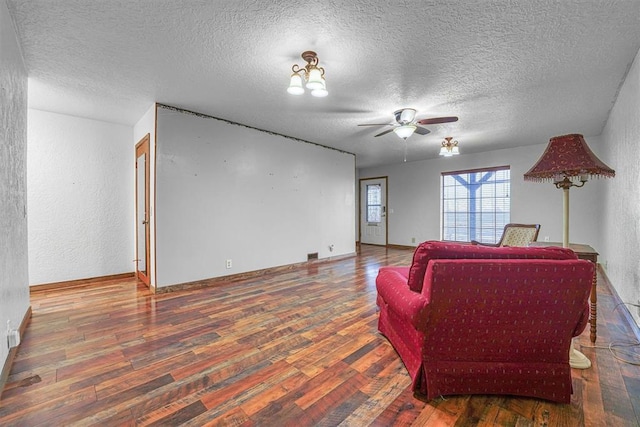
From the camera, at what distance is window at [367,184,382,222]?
8.15 meters

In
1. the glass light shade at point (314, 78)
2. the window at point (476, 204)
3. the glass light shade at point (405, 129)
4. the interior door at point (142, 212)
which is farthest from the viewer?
the window at point (476, 204)

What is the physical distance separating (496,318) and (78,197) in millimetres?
5002

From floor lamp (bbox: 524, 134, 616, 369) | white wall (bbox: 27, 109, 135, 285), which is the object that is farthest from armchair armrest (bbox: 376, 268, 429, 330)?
white wall (bbox: 27, 109, 135, 285)

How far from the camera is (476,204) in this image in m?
6.52

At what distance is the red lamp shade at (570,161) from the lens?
1.84 meters

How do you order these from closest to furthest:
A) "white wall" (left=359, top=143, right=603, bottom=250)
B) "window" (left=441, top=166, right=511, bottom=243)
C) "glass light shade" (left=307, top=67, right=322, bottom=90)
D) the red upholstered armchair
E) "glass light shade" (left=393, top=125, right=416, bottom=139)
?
the red upholstered armchair, "glass light shade" (left=307, top=67, right=322, bottom=90), "glass light shade" (left=393, top=125, right=416, bottom=139), "white wall" (left=359, top=143, right=603, bottom=250), "window" (left=441, top=166, right=511, bottom=243)

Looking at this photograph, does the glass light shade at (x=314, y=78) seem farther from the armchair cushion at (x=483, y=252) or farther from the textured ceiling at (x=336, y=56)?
the armchair cushion at (x=483, y=252)

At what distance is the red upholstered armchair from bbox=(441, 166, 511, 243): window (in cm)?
533

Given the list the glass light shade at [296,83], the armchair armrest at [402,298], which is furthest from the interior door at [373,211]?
the glass light shade at [296,83]

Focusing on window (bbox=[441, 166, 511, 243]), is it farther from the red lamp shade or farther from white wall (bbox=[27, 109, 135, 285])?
white wall (bbox=[27, 109, 135, 285])

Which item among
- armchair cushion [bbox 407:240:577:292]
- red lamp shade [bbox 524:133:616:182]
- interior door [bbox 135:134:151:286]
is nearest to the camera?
armchair cushion [bbox 407:240:577:292]

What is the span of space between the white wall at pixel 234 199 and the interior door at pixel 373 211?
254 cm

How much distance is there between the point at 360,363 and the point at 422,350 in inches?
21.3

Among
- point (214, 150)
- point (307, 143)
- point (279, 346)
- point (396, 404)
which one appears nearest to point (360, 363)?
point (396, 404)
